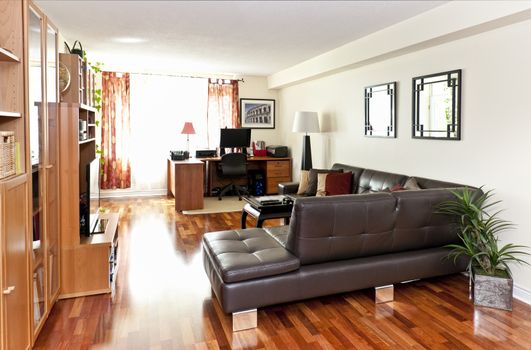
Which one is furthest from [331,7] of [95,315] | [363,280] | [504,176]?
[95,315]

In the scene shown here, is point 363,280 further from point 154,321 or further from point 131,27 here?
point 131,27

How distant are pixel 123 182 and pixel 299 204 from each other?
5496 millimetres

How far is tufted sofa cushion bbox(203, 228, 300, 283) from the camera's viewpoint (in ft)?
8.36

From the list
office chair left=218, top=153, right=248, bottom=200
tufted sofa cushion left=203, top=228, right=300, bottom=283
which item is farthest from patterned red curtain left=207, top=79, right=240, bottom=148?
tufted sofa cushion left=203, top=228, right=300, bottom=283

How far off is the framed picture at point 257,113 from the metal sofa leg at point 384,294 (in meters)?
5.51

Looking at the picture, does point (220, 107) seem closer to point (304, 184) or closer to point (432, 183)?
point (304, 184)

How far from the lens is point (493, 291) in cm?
287

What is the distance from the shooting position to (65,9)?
3717 millimetres

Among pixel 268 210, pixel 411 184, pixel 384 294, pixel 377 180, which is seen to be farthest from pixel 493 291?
pixel 268 210

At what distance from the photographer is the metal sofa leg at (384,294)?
9.78 feet

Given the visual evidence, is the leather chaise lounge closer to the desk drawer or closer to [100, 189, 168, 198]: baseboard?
the desk drawer

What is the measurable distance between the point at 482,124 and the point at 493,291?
1420 millimetres

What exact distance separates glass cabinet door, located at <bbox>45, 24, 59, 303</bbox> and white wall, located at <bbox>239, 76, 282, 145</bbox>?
5.23 m

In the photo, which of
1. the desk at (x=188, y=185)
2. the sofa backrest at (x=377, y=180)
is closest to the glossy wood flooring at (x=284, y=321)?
the sofa backrest at (x=377, y=180)
